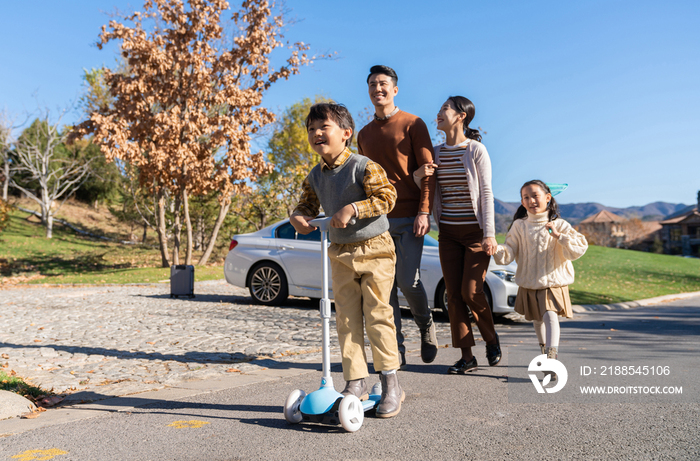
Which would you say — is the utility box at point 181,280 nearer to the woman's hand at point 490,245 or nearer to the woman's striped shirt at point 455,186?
the woman's striped shirt at point 455,186

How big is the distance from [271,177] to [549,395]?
85.6 feet

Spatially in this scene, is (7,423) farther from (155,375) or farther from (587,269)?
(587,269)

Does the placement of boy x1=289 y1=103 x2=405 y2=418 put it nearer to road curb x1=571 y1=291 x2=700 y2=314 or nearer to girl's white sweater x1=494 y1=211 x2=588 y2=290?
girl's white sweater x1=494 y1=211 x2=588 y2=290

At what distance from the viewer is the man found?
157 inches

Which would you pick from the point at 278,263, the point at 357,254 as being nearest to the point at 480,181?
the point at 357,254

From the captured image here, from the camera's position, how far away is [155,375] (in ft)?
14.5

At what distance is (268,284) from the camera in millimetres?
9500

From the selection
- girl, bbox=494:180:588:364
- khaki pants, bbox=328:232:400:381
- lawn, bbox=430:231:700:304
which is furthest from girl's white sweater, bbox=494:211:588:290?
lawn, bbox=430:231:700:304

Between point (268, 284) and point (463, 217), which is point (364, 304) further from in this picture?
point (268, 284)

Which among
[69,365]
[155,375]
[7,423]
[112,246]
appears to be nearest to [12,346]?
[69,365]

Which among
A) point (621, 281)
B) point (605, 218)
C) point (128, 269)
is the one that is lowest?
point (621, 281)

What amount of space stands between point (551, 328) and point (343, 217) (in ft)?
6.21

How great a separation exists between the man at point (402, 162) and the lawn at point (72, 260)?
12614 millimetres

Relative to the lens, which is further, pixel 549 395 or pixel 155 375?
pixel 155 375
